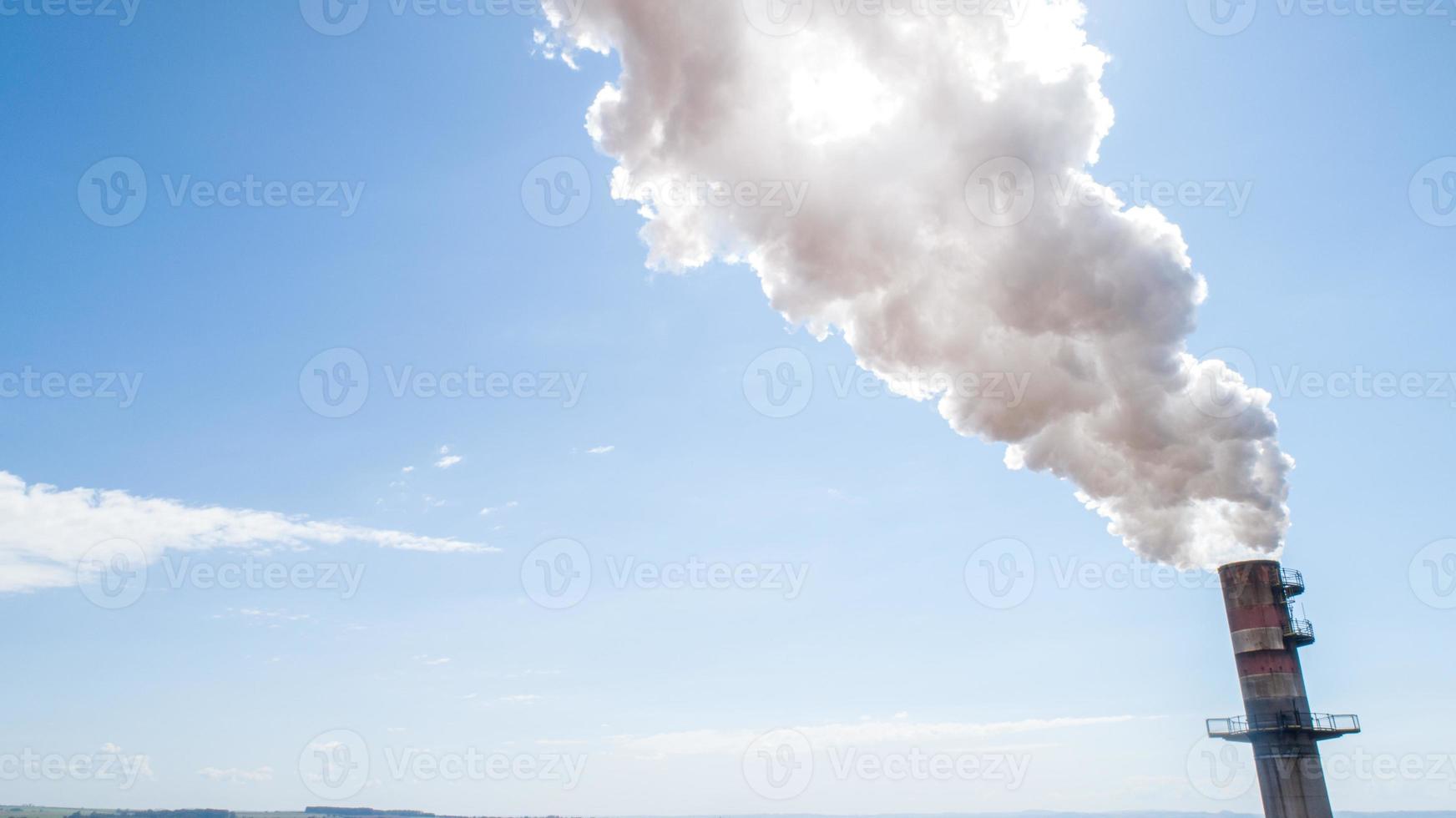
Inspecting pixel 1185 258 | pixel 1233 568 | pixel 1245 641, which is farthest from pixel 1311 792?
pixel 1185 258

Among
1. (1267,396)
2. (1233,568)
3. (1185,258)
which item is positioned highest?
(1185,258)

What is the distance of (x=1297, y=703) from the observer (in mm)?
37156

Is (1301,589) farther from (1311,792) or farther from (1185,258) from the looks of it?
(1185,258)

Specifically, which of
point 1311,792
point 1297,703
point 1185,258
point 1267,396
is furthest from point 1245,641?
point 1185,258

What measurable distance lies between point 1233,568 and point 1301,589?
2591 millimetres

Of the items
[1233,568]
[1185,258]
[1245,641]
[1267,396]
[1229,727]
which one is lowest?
[1229,727]

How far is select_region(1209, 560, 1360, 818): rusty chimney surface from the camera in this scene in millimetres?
36719

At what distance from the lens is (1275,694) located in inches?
1465

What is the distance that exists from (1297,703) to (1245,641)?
9.06ft

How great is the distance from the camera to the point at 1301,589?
3841cm

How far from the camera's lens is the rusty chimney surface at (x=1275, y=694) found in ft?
120

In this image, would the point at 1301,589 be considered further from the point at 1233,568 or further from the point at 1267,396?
the point at 1267,396

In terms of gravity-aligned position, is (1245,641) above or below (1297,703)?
above

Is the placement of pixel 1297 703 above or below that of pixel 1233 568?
below
